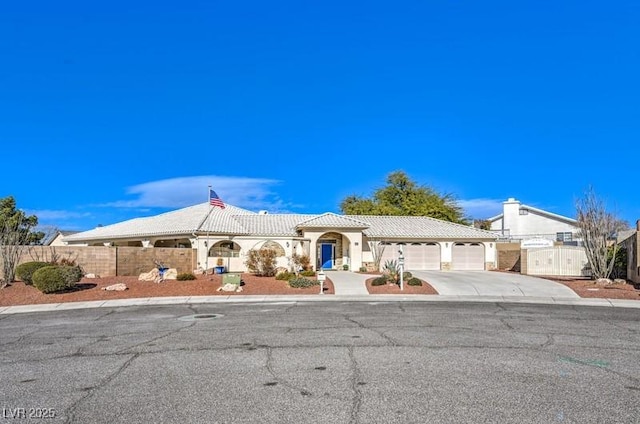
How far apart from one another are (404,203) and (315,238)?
25.7m

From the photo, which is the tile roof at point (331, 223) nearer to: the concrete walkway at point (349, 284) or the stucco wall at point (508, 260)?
the concrete walkway at point (349, 284)

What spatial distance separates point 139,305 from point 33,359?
10.8 metres

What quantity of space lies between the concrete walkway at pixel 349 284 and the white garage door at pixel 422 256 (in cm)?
882

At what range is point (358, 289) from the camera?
83.7 ft

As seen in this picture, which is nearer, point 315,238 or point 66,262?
point 66,262

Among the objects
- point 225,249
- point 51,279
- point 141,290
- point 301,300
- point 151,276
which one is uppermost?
point 225,249

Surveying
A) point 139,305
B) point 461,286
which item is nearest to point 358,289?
point 461,286

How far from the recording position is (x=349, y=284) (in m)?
27.2

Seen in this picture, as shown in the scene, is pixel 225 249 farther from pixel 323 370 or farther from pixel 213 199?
pixel 323 370

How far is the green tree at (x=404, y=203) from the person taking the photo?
57.0m

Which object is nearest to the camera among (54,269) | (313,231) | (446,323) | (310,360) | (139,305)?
(310,360)

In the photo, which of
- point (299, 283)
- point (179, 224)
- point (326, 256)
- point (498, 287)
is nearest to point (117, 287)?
point (299, 283)

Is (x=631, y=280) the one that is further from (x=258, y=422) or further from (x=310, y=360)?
(x=258, y=422)

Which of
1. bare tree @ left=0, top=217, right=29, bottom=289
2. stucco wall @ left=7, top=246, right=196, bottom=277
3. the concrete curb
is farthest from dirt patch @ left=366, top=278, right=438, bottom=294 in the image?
bare tree @ left=0, top=217, right=29, bottom=289
